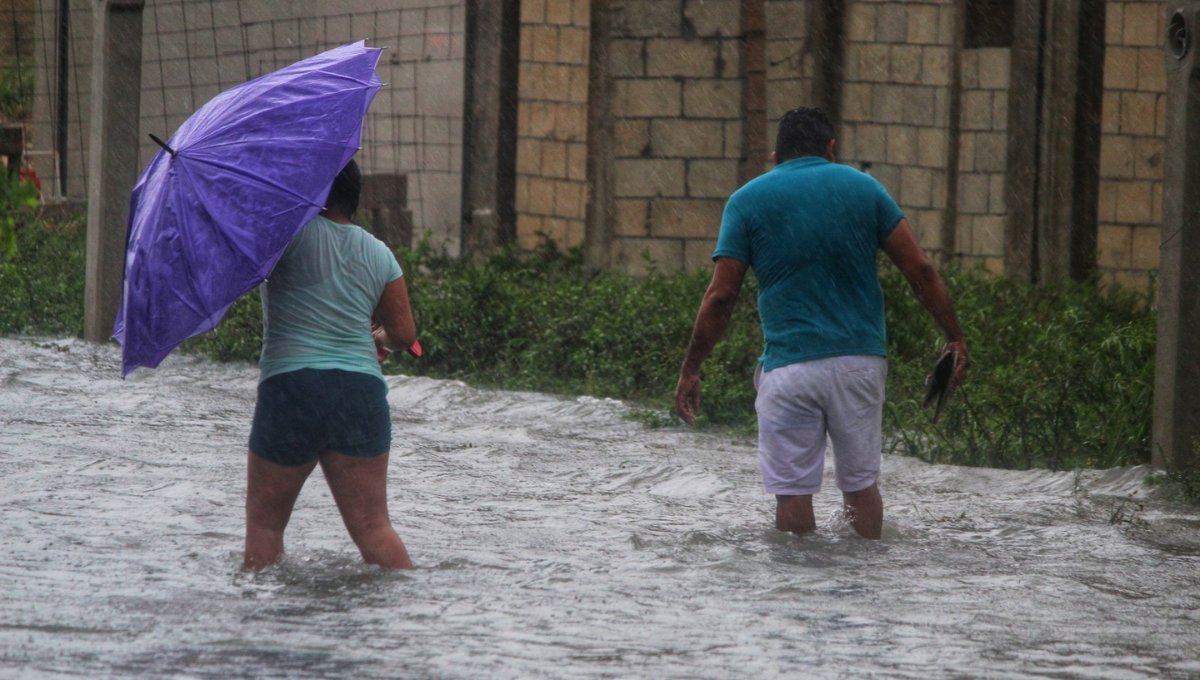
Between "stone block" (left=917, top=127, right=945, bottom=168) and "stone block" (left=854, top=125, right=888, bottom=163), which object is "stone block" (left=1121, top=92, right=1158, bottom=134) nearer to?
"stone block" (left=917, top=127, right=945, bottom=168)

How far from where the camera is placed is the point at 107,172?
35.1ft

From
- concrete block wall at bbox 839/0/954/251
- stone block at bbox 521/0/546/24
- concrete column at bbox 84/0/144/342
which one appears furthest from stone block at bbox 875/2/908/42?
concrete column at bbox 84/0/144/342

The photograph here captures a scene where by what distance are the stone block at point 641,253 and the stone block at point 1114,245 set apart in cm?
328

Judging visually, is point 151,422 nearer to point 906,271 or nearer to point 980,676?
point 906,271

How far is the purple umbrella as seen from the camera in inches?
163

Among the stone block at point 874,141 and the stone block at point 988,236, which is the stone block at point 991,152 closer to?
the stone block at point 988,236

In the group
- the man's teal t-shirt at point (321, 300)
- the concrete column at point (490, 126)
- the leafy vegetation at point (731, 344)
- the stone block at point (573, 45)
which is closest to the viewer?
the man's teal t-shirt at point (321, 300)

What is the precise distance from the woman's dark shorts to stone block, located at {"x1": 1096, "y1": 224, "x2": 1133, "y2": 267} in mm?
8502

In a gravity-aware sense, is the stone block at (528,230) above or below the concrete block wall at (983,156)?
below

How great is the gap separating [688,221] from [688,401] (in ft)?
22.2

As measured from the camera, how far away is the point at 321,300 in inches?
167

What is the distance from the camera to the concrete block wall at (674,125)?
11.7m

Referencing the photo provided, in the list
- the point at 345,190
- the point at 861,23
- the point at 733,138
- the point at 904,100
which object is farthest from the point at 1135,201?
the point at 345,190

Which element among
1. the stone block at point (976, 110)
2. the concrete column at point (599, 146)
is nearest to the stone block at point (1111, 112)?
the stone block at point (976, 110)
